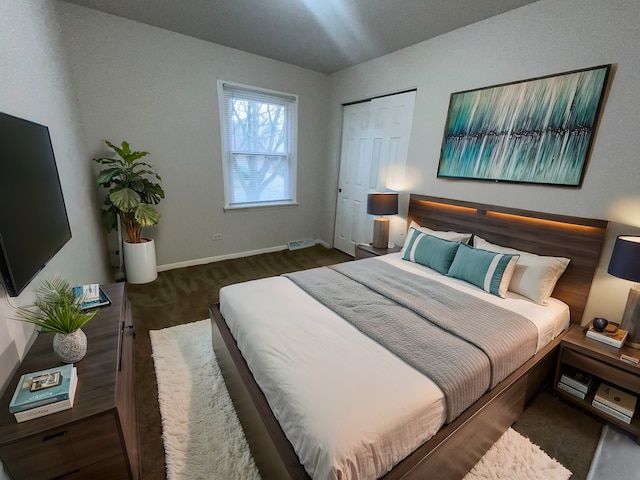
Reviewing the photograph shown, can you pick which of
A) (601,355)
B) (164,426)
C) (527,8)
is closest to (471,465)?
(601,355)

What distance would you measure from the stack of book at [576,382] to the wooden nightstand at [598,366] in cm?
2

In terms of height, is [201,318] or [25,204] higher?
[25,204]

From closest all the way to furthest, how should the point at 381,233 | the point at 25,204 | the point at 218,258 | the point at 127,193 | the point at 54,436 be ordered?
the point at 54,436 < the point at 25,204 < the point at 127,193 < the point at 381,233 < the point at 218,258

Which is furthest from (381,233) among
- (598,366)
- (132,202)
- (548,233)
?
(132,202)

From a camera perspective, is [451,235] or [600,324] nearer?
[600,324]

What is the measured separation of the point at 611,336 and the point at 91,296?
319 cm

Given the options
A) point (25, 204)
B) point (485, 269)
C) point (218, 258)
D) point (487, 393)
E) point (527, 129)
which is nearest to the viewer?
point (25, 204)

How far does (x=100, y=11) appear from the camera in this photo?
269 centimetres

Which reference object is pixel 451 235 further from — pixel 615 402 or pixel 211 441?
pixel 211 441

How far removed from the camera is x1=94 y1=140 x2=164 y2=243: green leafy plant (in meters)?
2.76

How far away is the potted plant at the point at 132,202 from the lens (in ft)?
9.12

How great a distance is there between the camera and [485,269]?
2.12m

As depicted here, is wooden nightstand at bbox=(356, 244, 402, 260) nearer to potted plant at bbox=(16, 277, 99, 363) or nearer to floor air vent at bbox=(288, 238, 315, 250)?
floor air vent at bbox=(288, 238, 315, 250)

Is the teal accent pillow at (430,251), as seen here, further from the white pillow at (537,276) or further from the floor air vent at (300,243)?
the floor air vent at (300,243)
